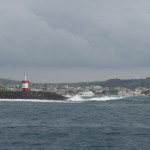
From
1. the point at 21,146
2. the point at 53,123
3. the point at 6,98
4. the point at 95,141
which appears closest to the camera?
the point at 21,146

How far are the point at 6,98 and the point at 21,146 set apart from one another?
82.5 meters

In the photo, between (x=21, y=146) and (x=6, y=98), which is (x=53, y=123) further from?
(x=6, y=98)

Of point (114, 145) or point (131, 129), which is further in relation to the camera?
point (131, 129)

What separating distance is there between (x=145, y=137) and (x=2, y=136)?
383 inches

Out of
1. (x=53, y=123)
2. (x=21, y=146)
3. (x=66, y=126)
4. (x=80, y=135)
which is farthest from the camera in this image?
(x=53, y=123)

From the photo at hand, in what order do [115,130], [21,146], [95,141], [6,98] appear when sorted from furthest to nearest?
[6,98]
[115,130]
[95,141]
[21,146]

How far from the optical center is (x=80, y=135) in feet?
108

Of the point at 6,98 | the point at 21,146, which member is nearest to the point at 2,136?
the point at 21,146

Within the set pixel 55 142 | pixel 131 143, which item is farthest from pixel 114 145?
pixel 55 142

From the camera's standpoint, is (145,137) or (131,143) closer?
(131,143)

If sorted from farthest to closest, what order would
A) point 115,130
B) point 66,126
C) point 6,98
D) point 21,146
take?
point 6,98, point 66,126, point 115,130, point 21,146

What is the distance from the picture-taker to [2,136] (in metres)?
32.0

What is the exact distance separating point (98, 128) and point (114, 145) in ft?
28.6

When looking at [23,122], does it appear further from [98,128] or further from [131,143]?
[131,143]
